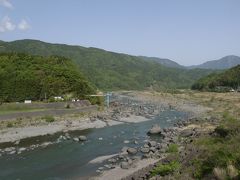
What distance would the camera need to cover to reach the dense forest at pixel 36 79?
54875 millimetres

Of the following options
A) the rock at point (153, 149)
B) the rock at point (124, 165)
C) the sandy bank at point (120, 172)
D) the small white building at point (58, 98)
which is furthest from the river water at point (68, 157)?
the small white building at point (58, 98)

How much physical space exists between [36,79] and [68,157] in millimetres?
28889

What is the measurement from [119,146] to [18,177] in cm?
1336

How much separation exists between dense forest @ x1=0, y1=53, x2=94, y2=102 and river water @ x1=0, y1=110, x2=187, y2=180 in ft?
53.2

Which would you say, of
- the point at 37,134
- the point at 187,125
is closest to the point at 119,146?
the point at 37,134

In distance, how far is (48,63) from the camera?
63.7m

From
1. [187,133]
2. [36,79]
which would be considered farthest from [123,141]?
[36,79]

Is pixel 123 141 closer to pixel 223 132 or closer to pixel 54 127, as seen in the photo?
pixel 54 127

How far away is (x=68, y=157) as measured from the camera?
32.0 m

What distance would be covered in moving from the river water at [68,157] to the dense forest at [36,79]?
16228 mm

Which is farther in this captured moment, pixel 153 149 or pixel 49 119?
pixel 49 119

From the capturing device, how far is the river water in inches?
1051

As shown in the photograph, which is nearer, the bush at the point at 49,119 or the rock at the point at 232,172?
the rock at the point at 232,172

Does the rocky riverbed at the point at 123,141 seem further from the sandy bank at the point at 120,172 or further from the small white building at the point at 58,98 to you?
the small white building at the point at 58,98
